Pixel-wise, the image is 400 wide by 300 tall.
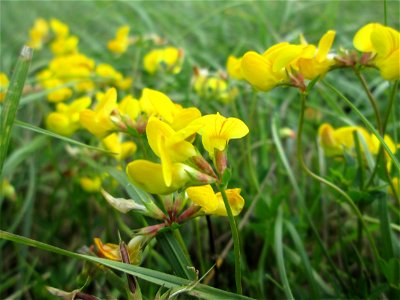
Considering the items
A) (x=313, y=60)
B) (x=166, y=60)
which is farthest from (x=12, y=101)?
(x=166, y=60)

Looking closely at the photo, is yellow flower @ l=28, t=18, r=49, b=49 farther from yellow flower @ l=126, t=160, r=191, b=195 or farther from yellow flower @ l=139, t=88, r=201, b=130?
yellow flower @ l=126, t=160, r=191, b=195

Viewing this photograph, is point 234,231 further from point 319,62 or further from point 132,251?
point 319,62

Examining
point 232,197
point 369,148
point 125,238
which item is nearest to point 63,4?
point 125,238

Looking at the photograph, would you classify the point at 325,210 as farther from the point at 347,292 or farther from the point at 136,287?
the point at 136,287

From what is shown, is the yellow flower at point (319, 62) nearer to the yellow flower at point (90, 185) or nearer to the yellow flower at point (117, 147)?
the yellow flower at point (117, 147)

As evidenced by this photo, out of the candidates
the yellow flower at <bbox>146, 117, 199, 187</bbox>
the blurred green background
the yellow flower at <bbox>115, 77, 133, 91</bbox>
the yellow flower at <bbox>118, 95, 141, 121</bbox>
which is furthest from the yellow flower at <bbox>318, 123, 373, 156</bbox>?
the blurred green background

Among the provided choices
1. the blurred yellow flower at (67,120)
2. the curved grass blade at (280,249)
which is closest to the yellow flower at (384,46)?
the curved grass blade at (280,249)
